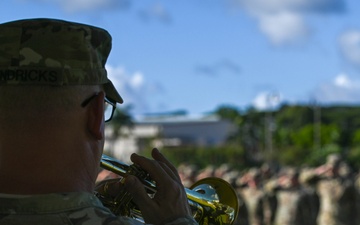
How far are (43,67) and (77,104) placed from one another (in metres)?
0.10

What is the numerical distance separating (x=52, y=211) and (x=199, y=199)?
88cm

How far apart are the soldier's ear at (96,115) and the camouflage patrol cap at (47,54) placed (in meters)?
0.04

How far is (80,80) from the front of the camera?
205 centimetres

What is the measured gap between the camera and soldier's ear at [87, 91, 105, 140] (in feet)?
6.84

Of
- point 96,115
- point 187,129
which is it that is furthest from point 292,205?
point 187,129

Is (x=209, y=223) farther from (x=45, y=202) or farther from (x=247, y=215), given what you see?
(x=247, y=215)

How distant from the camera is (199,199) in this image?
2846 millimetres

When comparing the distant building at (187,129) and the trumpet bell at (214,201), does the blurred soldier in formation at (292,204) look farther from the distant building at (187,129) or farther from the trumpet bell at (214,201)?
the distant building at (187,129)

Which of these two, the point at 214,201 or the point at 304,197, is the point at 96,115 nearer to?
the point at 214,201

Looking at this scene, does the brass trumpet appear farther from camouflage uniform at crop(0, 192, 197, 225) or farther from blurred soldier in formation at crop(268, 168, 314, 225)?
blurred soldier in formation at crop(268, 168, 314, 225)

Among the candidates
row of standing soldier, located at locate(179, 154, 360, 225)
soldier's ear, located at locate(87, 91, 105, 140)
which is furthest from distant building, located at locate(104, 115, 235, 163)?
soldier's ear, located at locate(87, 91, 105, 140)

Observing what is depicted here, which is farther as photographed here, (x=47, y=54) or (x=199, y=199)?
(x=199, y=199)

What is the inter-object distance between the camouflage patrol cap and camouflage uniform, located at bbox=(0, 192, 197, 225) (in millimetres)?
231

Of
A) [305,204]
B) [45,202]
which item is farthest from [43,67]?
[305,204]
